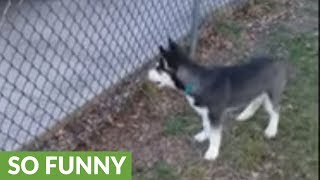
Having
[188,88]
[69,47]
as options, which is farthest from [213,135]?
[69,47]

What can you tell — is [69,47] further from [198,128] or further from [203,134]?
[203,134]

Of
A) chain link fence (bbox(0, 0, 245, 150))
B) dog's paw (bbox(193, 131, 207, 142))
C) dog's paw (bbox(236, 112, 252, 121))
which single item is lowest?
dog's paw (bbox(193, 131, 207, 142))

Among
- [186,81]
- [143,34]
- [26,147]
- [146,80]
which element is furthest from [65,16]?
[186,81]

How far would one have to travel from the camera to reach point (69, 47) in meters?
5.53

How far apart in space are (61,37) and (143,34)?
71cm

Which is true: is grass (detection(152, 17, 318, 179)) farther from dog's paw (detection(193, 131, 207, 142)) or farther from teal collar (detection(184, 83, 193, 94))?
teal collar (detection(184, 83, 193, 94))

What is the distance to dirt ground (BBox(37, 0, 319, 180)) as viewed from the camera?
417 cm

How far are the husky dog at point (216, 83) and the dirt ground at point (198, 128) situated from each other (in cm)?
18

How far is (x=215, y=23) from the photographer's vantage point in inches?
234

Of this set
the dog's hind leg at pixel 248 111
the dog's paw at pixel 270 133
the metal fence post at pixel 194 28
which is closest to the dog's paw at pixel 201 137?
the dog's hind leg at pixel 248 111

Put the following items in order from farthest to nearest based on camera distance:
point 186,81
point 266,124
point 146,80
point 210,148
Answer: point 146,80, point 266,124, point 210,148, point 186,81

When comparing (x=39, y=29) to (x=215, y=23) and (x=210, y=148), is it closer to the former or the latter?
(x=215, y=23)

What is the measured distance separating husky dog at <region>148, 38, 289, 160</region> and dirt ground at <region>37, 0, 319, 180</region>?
7.2 inches

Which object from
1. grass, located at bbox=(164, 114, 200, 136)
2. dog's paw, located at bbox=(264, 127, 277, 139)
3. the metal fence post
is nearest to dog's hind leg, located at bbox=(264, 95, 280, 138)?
dog's paw, located at bbox=(264, 127, 277, 139)
